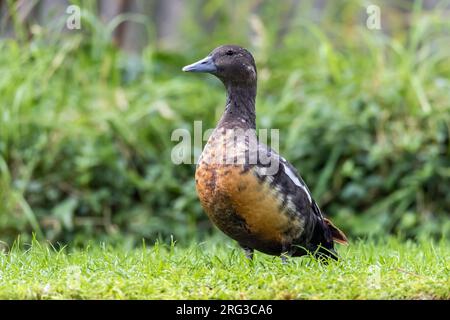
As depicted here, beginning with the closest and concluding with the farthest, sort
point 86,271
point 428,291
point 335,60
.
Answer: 1. point 428,291
2. point 86,271
3. point 335,60

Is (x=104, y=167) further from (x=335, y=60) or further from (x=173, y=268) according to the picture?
(x=173, y=268)

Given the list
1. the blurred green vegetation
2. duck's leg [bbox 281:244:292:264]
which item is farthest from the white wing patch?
Answer: the blurred green vegetation

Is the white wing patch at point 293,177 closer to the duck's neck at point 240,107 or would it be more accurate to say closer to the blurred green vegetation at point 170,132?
the duck's neck at point 240,107

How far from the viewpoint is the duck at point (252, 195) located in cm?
455

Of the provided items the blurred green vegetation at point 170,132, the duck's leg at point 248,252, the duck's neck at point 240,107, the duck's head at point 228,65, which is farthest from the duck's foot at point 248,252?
the blurred green vegetation at point 170,132

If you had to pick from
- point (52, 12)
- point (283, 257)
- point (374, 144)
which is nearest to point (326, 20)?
point (374, 144)

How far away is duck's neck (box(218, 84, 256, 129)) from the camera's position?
506 centimetres

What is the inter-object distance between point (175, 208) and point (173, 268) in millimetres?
3289

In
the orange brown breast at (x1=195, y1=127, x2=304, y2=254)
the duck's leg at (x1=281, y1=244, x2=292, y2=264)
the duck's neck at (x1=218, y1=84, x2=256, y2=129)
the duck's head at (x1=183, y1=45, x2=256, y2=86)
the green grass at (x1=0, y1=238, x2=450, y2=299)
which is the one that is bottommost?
the green grass at (x1=0, y1=238, x2=450, y2=299)

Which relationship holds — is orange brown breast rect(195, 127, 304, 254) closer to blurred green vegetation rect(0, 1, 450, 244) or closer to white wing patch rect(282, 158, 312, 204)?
white wing patch rect(282, 158, 312, 204)

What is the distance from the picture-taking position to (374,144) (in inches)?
310

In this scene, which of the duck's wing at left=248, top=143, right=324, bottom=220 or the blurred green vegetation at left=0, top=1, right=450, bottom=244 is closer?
the duck's wing at left=248, top=143, right=324, bottom=220

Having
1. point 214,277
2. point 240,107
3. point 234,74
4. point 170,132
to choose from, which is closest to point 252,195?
point 214,277

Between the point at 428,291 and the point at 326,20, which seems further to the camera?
the point at 326,20
